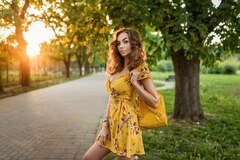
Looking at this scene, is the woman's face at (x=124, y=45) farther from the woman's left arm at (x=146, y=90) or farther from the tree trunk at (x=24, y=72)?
the tree trunk at (x=24, y=72)

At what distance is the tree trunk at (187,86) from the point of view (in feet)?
29.4

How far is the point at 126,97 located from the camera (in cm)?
336

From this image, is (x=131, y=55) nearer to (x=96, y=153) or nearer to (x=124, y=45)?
(x=124, y=45)

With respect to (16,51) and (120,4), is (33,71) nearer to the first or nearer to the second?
(16,51)

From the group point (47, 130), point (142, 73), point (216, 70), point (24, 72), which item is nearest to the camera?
point (142, 73)

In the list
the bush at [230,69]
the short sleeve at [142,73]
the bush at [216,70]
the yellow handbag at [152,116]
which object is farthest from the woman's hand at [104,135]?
the bush at [230,69]

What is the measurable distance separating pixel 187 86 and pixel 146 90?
593cm

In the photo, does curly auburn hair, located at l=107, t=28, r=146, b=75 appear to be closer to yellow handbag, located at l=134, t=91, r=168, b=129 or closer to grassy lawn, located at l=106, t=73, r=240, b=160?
yellow handbag, located at l=134, t=91, r=168, b=129

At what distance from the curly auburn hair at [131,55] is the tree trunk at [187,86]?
5668 mm

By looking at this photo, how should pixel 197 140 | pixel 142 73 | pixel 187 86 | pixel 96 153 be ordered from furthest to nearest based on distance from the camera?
pixel 187 86
pixel 197 140
pixel 96 153
pixel 142 73

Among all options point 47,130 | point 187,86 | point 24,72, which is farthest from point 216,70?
point 47,130

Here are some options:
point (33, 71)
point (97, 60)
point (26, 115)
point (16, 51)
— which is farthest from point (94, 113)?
point (33, 71)

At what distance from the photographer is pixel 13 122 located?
9703 millimetres

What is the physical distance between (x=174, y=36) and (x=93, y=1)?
3024mm
